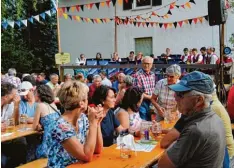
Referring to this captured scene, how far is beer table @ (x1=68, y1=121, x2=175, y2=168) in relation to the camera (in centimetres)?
272

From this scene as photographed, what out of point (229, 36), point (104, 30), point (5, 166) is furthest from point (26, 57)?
point (5, 166)

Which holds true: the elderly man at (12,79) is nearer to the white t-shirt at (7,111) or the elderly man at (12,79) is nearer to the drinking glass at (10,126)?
the white t-shirt at (7,111)

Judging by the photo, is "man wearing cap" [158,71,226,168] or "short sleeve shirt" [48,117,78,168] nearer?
"man wearing cap" [158,71,226,168]

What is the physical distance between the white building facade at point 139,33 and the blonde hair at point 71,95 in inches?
555

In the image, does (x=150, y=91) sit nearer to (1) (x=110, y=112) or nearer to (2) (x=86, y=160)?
(1) (x=110, y=112)

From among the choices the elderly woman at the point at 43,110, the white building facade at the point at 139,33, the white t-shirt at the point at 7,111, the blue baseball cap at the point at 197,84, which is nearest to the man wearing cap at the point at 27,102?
the white t-shirt at the point at 7,111

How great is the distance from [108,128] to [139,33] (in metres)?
15.0

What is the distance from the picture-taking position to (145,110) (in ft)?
18.4

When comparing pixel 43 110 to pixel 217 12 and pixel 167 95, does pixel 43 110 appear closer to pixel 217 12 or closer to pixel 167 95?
pixel 167 95

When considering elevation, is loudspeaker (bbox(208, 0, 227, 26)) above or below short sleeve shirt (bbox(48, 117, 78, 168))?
above

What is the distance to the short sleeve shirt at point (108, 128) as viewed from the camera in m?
3.70

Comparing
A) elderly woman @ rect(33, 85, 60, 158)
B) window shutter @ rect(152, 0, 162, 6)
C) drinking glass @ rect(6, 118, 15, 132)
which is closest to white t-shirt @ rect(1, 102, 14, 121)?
drinking glass @ rect(6, 118, 15, 132)

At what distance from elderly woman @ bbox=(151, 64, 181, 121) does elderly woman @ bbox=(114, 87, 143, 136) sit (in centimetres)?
106

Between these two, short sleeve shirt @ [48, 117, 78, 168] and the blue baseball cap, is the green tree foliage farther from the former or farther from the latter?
the blue baseball cap
